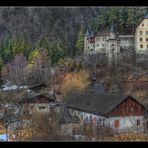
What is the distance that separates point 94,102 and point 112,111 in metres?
0.26

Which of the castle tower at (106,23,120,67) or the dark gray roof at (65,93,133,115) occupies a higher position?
the castle tower at (106,23,120,67)

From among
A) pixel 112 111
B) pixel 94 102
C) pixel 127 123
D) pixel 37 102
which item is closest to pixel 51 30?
pixel 37 102

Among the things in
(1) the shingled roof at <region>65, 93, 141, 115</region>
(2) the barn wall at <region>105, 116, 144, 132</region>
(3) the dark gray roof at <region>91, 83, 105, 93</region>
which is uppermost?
(3) the dark gray roof at <region>91, 83, 105, 93</region>

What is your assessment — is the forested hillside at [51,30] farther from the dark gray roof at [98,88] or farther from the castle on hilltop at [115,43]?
the dark gray roof at [98,88]

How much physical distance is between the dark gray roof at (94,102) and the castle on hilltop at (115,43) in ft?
1.52

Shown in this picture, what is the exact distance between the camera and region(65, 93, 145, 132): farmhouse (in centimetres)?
680

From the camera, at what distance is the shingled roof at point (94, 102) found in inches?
Answer: 268

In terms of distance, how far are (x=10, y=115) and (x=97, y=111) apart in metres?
1.11

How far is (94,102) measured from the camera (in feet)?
22.6

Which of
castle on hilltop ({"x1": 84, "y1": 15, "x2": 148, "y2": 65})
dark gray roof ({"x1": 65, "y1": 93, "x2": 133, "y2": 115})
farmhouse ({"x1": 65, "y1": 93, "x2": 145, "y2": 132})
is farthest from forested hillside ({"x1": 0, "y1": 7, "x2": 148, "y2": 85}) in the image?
farmhouse ({"x1": 65, "y1": 93, "x2": 145, "y2": 132})

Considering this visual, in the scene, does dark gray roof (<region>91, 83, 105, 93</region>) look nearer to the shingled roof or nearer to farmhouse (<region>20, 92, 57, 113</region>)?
the shingled roof

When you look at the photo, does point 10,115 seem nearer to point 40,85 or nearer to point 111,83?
point 40,85

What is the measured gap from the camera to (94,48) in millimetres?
6996
